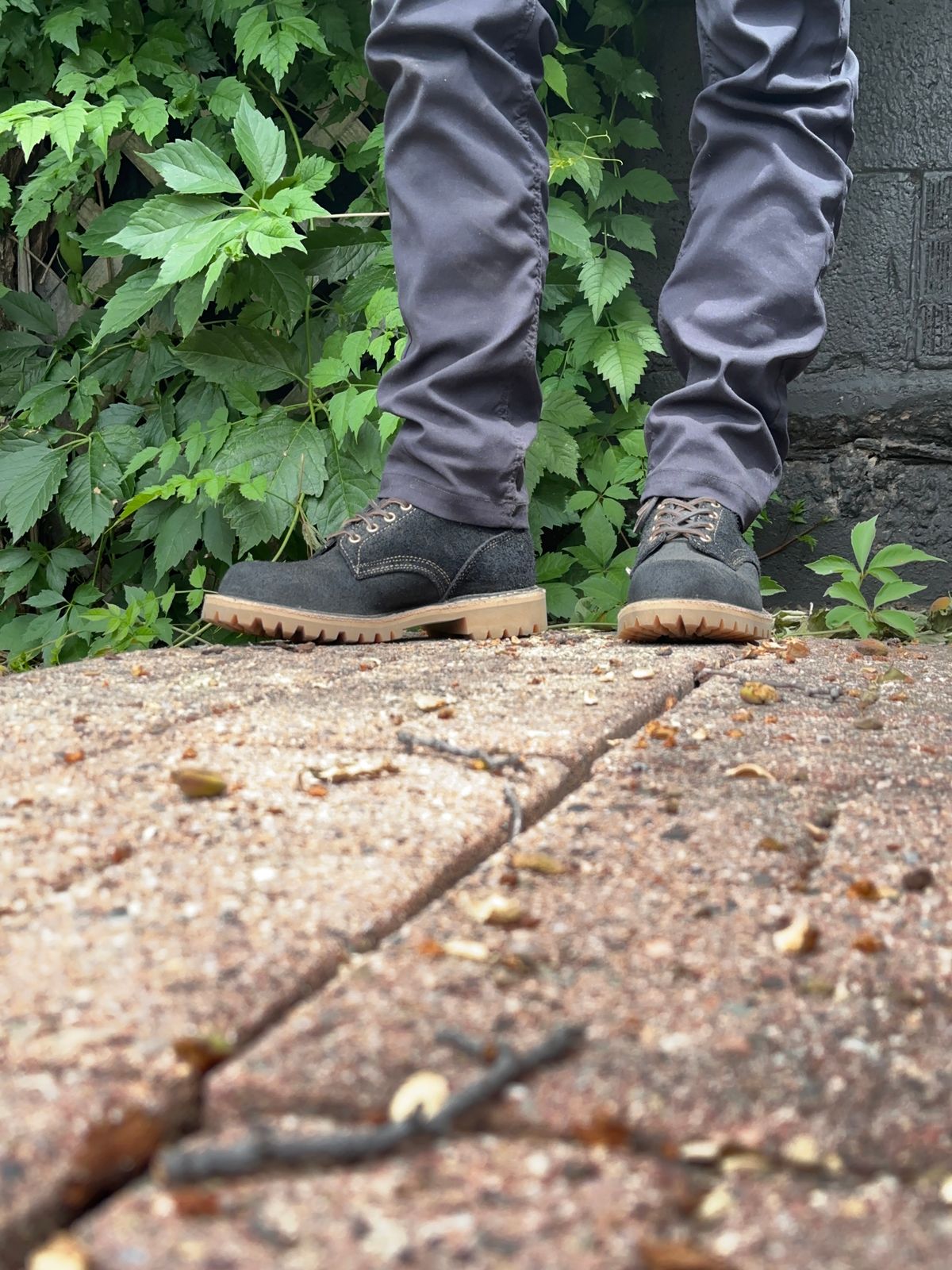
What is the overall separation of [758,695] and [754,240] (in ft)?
2.82

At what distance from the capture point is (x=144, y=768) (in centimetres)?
99

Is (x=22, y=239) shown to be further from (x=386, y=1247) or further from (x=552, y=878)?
(x=386, y=1247)

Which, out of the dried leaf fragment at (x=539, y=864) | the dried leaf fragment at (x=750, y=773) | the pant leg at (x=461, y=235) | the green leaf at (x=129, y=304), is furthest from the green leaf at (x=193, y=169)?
the dried leaf fragment at (x=539, y=864)

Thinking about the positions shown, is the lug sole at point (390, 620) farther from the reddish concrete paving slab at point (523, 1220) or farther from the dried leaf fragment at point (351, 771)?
the reddish concrete paving slab at point (523, 1220)

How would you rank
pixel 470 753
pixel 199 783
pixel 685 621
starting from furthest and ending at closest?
pixel 685 621
pixel 470 753
pixel 199 783

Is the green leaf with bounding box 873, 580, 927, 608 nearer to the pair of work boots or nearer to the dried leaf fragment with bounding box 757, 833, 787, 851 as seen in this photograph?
the pair of work boots

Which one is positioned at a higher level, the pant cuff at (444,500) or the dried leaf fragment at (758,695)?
the pant cuff at (444,500)

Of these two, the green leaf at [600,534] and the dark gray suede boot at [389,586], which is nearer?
the dark gray suede boot at [389,586]

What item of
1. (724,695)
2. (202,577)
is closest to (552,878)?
(724,695)

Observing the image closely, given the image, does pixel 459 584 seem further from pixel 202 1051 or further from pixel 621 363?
pixel 202 1051

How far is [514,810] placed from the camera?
91 cm

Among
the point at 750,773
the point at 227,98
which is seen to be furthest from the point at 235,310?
the point at 750,773

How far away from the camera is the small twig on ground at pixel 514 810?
0.89m

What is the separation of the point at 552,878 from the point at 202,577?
1.65 m
